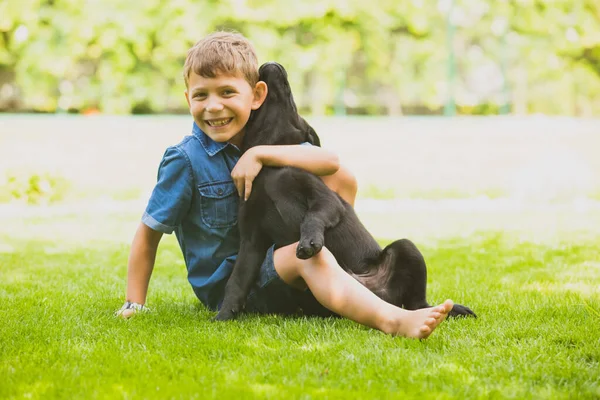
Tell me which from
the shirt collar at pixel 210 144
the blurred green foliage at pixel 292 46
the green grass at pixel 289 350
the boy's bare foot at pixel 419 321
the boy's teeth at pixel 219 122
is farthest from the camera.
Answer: the blurred green foliage at pixel 292 46

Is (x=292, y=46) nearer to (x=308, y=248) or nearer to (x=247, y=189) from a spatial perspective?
(x=247, y=189)

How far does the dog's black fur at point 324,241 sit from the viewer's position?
3283 mm

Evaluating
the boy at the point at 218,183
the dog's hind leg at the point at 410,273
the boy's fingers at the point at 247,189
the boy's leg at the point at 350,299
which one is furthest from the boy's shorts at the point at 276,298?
the dog's hind leg at the point at 410,273

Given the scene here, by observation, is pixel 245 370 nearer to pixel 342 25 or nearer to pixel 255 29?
pixel 255 29

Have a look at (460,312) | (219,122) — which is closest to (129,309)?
(219,122)

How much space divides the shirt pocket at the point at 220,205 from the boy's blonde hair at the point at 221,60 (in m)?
0.52

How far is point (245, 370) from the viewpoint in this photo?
2.56m

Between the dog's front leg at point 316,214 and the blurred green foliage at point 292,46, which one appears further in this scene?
the blurred green foliage at point 292,46

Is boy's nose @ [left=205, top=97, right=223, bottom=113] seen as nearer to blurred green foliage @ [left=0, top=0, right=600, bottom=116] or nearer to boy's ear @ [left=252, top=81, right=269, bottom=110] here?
boy's ear @ [left=252, top=81, right=269, bottom=110]

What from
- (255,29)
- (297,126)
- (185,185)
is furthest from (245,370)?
(255,29)

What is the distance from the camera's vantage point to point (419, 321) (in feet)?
9.52

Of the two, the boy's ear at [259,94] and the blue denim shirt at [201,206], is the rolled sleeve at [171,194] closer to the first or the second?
the blue denim shirt at [201,206]

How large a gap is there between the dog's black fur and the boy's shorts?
57 mm

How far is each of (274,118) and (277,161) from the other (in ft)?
0.94
